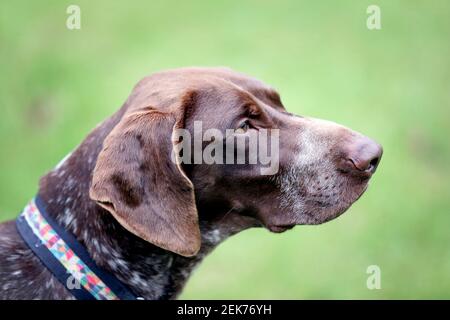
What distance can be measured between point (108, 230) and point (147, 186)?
37 centimetres

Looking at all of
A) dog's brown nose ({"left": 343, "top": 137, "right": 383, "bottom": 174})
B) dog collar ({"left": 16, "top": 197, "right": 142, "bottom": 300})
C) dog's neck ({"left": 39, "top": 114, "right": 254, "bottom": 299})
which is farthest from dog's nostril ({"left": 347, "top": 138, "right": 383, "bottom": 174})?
dog collar ({"left": 16, "top": 197, "right": 142, "bottom": 300})

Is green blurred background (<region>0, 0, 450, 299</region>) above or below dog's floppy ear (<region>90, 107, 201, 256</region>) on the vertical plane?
below

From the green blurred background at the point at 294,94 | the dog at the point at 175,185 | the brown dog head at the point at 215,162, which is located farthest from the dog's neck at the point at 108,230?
the green blurred background at the point at 294,94

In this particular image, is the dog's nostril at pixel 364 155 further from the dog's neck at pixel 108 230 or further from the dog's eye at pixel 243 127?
the dog's neck at pixel 108 230

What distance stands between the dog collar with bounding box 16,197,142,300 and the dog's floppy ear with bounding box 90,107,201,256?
0.37 meters

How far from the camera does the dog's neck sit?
3730mm

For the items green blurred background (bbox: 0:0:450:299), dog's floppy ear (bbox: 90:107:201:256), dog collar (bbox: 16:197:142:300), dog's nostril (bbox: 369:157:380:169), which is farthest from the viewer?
green blurred background (bbox: 0:0:450:299)

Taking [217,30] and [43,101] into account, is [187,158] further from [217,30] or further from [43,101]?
[217,30]

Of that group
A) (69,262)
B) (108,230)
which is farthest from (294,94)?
(69,262)

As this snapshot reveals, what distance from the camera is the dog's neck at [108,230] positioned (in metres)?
3.73

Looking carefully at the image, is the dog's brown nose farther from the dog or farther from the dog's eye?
the dog's eye
